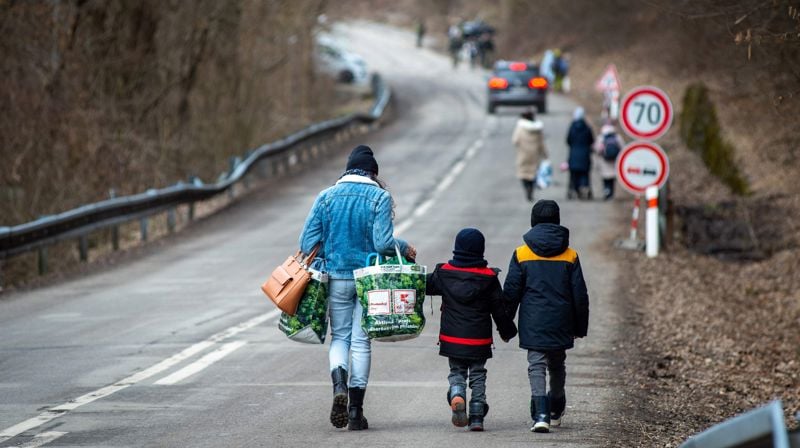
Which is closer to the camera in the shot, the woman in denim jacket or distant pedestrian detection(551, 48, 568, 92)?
the woman in denim jacket

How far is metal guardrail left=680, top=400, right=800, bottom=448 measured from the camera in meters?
3.65

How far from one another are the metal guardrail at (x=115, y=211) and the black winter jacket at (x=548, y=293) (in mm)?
9780

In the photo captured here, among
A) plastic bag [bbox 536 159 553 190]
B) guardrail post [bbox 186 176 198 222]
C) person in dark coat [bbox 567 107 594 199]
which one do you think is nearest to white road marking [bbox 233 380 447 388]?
guardrail post [bbox 186 176 198 222]

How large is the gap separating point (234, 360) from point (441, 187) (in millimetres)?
16871

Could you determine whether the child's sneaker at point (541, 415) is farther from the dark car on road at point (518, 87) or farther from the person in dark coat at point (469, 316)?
the dark car on road at point (518, 87)

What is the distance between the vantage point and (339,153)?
35.7m

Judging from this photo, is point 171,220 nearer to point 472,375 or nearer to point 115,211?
point 115,211

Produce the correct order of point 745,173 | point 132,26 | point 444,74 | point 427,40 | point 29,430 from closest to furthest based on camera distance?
point 29,430
point 745,173
point 132,26
point 444,74
point 427,40

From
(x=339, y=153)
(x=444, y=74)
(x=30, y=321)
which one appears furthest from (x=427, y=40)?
(x=30, y=321)

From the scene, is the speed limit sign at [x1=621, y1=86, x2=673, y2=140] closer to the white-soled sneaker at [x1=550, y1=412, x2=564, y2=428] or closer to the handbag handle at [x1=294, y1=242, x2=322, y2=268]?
the white-soled sneaker at [x1=550, y1=412, x2=564, y2=428]

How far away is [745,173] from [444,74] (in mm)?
40140

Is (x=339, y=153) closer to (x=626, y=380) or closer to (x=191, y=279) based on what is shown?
(x=191, y=279)

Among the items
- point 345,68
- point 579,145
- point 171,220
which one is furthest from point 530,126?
point 345,68

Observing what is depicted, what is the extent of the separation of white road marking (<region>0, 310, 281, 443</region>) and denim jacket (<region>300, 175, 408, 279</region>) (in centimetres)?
193
